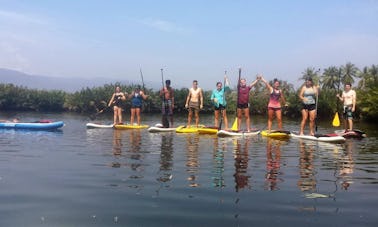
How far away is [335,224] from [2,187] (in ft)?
17.5

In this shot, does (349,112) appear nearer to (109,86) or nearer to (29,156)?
(29,156)

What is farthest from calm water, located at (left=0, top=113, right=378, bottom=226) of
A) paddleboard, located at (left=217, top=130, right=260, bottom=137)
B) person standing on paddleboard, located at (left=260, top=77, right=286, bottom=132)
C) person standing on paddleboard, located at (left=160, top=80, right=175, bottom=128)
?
person standing on paddleboard, located at (left=160, top=80, right=175, bottom=128)

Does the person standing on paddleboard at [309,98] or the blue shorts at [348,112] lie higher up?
the person standing on paddleboard at [309,98]

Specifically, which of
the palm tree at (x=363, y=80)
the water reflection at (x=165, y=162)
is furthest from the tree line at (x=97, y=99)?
the water reflection at (x=165, y=162)

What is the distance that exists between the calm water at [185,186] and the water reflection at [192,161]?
3 cm

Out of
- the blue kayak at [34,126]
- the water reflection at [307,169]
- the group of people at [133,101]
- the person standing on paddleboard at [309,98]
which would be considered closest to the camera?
the water reflection at [307,169]

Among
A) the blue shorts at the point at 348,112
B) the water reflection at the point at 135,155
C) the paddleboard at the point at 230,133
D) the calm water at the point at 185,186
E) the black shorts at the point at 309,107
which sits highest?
the black shorts at the point at 309,107

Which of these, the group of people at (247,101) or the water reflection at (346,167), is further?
the group of people at (247,101)

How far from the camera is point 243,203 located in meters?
6.86

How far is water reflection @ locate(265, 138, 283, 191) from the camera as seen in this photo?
8258 mm

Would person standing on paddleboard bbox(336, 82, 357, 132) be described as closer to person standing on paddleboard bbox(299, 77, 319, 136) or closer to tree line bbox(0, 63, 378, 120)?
person standing on paddleboard bbox(299, 77, 319, 136)

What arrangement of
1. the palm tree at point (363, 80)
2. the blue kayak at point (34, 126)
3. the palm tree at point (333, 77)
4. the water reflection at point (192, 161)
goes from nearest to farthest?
1. the water reflection at point (192, 161)
2. the blue kayak at point (34, 126)
3. the palm tree at point (363, 80)
4. the palm tree at point (333, 77)

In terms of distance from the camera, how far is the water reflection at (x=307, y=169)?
8.15 m

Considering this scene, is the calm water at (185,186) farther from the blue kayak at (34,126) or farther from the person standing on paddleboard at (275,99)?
Answer: the blue kayak at (34,126)
